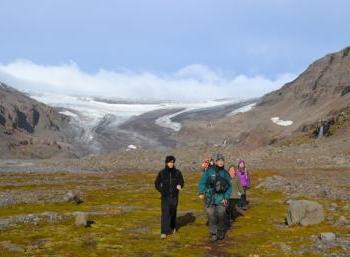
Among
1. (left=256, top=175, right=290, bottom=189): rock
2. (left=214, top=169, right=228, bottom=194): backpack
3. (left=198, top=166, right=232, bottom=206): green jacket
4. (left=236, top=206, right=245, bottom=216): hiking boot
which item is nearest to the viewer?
(left=214, top=169, right=228, bottom=194): backpack

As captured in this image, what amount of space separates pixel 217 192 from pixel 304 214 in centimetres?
543

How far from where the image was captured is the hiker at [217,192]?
22.0 metres

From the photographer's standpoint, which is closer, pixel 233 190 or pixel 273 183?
pixel 233 190

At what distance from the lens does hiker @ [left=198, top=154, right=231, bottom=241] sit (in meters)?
22.0

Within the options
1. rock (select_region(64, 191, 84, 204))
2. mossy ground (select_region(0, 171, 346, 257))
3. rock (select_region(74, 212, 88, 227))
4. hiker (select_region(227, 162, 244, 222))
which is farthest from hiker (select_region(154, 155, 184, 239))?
rock (select_region(64, 191, 84, 204))

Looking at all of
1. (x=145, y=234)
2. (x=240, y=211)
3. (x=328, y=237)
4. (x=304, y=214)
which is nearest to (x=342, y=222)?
(x=304, y=214)

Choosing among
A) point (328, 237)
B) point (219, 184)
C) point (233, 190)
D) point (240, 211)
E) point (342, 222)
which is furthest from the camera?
point (240, 211)

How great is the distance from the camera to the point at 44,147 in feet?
635

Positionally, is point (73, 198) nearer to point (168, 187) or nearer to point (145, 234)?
point (145, 234)

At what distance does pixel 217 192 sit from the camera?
22.0 m

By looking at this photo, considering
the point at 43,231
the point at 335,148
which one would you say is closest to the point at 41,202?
the point at 43,231

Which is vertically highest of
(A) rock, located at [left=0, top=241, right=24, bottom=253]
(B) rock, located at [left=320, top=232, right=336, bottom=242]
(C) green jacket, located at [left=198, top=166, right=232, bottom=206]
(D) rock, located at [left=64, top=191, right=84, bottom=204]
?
(C) green jacket, located at [left=198, top=166, right=232, bottom=206]

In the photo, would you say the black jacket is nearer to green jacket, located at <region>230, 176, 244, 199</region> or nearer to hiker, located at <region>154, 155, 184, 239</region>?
hiker, located at <region>154, 155, 184, 239</region>

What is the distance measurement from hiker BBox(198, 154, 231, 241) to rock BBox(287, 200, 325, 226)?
4552mm
